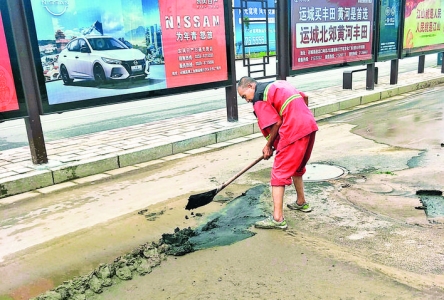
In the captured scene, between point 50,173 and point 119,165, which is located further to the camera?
point 119,165

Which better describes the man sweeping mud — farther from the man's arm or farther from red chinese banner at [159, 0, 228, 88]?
red chinese banner at [159, 0, 228, 88]

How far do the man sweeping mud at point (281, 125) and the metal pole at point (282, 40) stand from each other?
16.8 ft

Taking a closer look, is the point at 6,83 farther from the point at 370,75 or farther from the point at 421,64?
the point at 421,64

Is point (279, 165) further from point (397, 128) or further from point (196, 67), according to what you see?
point (397, 128)

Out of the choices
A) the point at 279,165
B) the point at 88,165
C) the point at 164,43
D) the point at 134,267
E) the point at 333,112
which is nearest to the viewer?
the point at 134,267

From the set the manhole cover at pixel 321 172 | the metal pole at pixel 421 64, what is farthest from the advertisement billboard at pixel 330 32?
the metal pole at pixel 421 64

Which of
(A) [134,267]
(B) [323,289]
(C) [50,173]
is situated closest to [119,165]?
(C) [50,173]

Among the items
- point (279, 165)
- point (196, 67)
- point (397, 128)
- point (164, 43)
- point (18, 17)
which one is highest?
point (18, 17)

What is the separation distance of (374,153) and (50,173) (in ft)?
14.7

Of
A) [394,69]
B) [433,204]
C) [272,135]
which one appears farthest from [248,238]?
[394,69]

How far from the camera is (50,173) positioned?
17.8ft

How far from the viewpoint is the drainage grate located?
3.76m

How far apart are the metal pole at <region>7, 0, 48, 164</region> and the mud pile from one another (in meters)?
2.92

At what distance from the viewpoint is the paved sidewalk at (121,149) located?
5.35m
